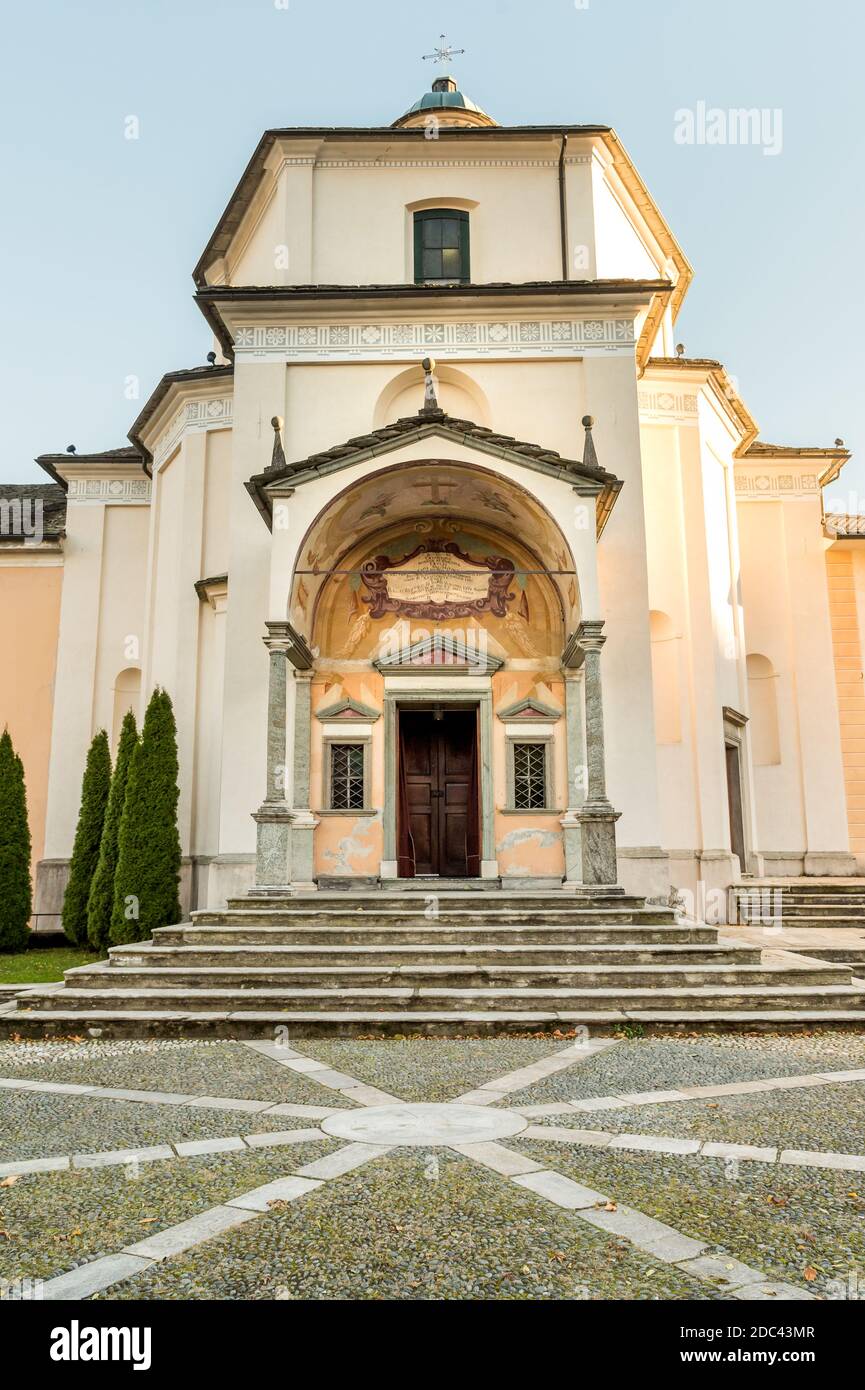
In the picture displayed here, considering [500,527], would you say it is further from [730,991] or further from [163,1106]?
[163,1106]

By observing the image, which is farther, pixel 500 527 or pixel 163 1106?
pixel 500 527

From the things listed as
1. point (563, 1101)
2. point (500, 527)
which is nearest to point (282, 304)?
point (500, 527)

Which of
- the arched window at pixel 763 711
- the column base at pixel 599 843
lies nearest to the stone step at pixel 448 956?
the column base at pixel 599 843

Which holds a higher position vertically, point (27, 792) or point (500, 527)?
point (500, 527)

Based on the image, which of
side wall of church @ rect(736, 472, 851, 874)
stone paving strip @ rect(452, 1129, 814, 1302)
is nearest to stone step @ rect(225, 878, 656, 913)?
stone paving strip @ rect(452, 1129, 814, 1302)

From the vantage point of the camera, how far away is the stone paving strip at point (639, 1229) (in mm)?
3256

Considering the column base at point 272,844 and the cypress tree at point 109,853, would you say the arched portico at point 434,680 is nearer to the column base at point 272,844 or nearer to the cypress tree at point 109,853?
the column base at point 272,844

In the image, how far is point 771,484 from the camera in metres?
19.8

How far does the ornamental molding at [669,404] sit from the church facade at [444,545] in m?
0.04

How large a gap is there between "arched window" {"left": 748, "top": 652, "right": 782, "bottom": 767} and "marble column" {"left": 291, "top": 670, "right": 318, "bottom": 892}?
9320mm

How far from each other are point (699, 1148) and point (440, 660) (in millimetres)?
10211

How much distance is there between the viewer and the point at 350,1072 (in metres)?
6.71

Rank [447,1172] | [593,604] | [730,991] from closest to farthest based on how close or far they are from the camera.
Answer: [447,1172]
[730,991]
[593,604]
